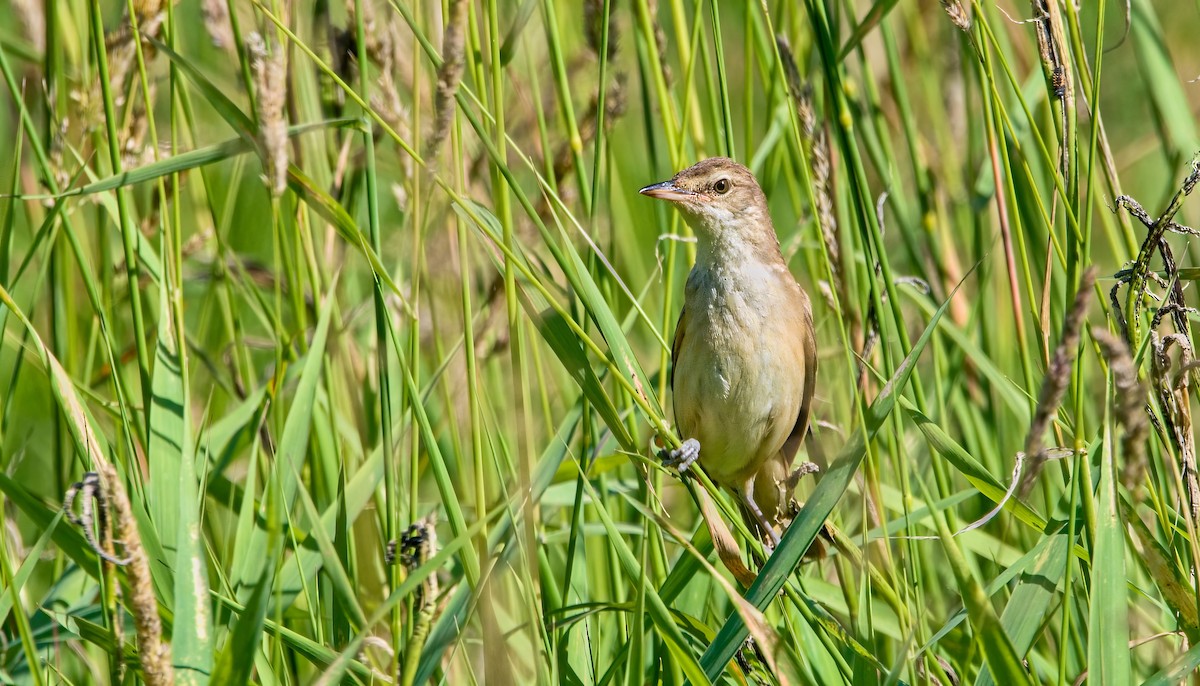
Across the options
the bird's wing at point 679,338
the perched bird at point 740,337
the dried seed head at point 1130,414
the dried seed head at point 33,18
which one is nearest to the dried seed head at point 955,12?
the dried seed head at point 1130,414

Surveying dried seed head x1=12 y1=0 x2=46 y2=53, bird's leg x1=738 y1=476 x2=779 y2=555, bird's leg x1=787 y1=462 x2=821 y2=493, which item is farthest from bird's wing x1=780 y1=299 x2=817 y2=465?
dried seed head x1=12 y1=0 x2=46 y2=53

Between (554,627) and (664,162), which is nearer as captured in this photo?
(554,627)

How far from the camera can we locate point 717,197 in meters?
2.97

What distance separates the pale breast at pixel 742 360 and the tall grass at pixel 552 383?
130mm

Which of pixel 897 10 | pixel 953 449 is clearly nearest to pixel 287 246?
pixel 953 449

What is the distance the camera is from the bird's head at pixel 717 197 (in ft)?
9.11

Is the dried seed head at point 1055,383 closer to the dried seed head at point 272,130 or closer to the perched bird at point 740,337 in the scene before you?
the dried seed head at point 272,130

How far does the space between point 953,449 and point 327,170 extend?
5.49 feet

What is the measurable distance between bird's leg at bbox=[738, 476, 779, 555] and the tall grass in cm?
15

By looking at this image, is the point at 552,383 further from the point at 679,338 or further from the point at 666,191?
the point at 666,191

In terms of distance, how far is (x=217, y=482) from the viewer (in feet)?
8.87

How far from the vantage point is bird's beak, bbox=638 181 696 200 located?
8.93 ft

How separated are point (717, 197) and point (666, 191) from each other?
26cm

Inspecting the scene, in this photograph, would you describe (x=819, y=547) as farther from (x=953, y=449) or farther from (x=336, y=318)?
(x=336, y=318)
